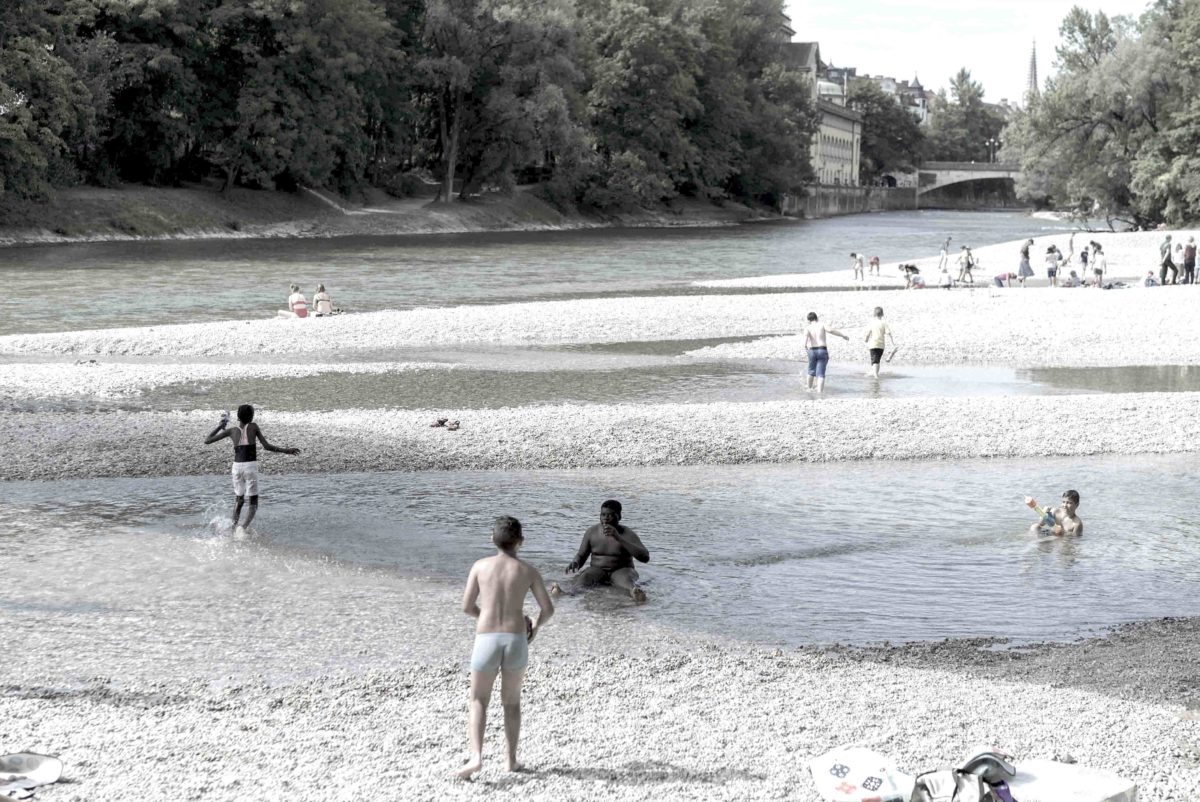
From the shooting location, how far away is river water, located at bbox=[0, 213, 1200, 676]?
40.8ft

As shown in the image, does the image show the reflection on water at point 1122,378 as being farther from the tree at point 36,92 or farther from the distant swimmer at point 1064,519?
the tree at point 36,92

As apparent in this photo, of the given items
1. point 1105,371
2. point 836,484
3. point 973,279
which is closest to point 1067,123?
point 973,279

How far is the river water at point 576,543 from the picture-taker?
12.4 meters

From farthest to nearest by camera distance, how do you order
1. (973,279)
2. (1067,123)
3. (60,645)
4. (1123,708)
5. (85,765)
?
(1067,123)
(973,279)
(60,645)
(1123,708)
(85,765)

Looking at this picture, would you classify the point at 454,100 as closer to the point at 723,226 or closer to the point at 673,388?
the point at 723,226

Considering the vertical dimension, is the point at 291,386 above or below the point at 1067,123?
below

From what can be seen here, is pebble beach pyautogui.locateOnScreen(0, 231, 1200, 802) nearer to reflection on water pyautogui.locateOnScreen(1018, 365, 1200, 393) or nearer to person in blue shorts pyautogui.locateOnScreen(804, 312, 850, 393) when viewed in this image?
person in blue shorts pyautogui.locateOnScreen(804, 312, 850, 393)

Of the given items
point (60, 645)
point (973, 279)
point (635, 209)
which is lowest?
point (60, 645)

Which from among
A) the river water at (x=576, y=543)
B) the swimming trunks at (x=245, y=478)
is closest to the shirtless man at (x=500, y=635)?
the river water at (x=576, y=543)

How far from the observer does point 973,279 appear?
5212 centimetres

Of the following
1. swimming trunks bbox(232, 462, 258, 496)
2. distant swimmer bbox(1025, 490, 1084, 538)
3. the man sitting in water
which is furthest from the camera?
distant swimmer bbox(1025, 490, 1084, 538)

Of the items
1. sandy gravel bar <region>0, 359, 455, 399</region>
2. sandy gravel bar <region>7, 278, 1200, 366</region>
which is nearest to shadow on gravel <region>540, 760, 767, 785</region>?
sandy gravel bar <region>0, 359, 455, 399</region>

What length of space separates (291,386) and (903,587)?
15645mm

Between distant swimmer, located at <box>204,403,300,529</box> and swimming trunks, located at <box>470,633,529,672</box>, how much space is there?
7.36 meters
